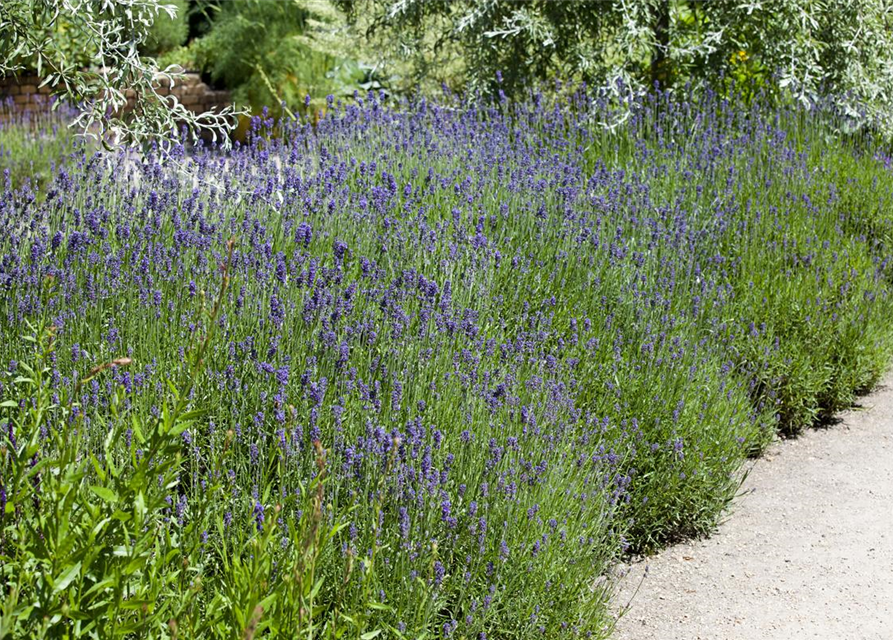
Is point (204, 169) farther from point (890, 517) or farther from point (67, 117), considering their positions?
point (67, 117)

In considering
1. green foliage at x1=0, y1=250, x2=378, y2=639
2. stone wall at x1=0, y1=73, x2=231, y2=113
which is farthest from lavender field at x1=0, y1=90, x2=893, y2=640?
stone wall at x1=0, y1=73, x2=231, y2=113

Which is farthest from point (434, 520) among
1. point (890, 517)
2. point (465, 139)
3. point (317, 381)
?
point (465, 139)

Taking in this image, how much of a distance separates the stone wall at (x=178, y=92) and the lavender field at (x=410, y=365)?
20.6 feet

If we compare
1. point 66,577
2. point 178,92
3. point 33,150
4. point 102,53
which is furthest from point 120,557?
point 178,92

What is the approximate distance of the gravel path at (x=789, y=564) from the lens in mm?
3680

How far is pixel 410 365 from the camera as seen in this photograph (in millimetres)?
3682

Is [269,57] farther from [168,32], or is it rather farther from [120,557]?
[120,557]

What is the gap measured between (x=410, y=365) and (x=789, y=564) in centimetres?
176

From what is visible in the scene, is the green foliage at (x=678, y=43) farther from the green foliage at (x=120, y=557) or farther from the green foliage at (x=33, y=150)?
the green foliage at (x=120, y=557)

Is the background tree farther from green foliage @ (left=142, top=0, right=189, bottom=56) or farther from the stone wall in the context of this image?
green foliage @ (left=142, top=0, right=189, bottom=56)

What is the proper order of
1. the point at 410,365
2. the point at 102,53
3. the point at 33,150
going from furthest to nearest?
the point at 33,150
the point at 102,53
the point at 410,365

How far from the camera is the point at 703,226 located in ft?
18.5

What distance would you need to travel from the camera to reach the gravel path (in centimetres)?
368

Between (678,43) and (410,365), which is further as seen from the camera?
(678,43)
